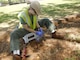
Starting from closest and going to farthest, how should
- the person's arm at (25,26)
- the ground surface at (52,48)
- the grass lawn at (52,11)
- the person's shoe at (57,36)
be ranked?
the ground surface at (52,48) < the person's arm at (25,26) < the person's shoe at (57,36) < the grass lawn at (52,11)

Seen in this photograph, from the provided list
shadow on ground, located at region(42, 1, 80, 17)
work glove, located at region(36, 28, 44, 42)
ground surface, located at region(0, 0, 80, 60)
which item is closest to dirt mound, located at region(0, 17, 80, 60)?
ground surface, located at region(0, 0, 80, 60)

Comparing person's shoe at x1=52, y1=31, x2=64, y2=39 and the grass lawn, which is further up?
person's shoe at x1=52, y1=31, x2=64, y2=39

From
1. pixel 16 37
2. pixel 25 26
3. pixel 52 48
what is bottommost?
pixel 52 48

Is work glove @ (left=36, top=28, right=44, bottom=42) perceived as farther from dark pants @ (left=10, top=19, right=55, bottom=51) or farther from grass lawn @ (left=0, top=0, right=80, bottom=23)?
grass lawn @ (left=0, top=0, right=80, bottom=23)

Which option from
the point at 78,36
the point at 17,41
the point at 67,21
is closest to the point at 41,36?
the point at 17,41

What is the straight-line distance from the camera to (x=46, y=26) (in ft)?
14.1

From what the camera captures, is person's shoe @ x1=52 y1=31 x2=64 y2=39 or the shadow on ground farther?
the shadow on ground

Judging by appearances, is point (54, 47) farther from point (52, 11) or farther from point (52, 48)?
point (52, 11)

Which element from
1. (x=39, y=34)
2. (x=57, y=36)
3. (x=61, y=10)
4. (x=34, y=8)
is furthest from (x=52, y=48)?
(x=61, y=10)

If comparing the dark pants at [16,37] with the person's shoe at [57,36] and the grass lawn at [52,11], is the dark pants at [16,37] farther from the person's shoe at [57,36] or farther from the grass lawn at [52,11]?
the grass lawn at [52,11]

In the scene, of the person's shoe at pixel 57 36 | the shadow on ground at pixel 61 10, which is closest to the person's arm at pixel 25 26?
the person's shoe at pixel 57 36

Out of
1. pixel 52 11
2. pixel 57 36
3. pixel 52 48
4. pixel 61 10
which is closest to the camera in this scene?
pixel 52 48

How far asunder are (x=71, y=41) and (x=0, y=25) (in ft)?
9.54

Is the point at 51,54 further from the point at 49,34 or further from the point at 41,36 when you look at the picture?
the point at 49,34
